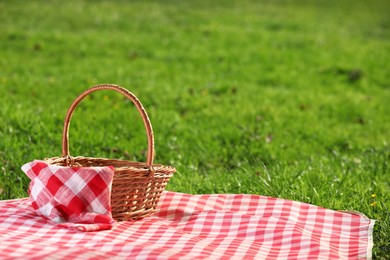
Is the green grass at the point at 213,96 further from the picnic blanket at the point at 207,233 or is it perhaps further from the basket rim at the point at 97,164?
the basket rim at the point at 97,164

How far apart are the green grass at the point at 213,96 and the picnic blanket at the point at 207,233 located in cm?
31

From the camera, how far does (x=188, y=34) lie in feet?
42.6

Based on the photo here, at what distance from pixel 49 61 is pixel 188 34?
3198 millimetres

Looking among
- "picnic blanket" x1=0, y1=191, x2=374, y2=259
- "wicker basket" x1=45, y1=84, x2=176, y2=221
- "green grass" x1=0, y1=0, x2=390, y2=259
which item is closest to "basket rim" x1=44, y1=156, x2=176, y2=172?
"wicker basket" x1=45, y1=84, x2=176, y2=221

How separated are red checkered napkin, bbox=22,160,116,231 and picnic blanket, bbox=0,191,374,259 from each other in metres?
0.09

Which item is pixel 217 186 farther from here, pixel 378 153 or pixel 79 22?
pixel 79 22

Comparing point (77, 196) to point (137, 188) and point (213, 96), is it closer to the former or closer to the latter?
point (137, 188)

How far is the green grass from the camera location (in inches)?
224

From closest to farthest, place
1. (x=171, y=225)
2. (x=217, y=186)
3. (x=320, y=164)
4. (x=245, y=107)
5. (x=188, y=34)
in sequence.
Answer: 1. (x=171, y=225)
2. (x=217, y=186)
3. (x=320, y=164)
4. (x=245, y=107)
5. (x=188, y=34)

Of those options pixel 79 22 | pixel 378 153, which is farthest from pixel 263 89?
pixel 79 22

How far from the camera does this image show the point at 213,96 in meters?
9.16

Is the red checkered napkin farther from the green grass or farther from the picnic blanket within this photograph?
the green grass

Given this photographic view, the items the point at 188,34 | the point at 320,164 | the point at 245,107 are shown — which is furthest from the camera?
the point at 188,34

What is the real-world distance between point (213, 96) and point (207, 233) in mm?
5098
